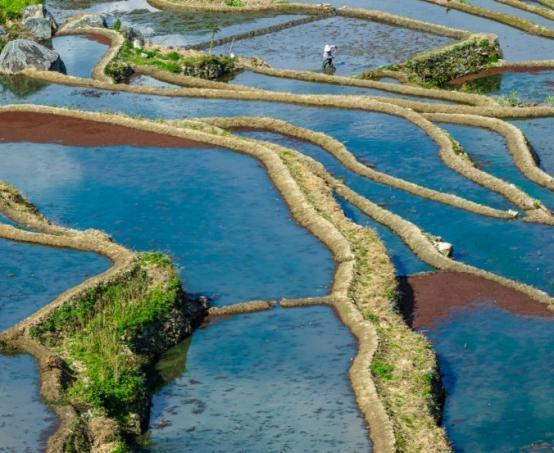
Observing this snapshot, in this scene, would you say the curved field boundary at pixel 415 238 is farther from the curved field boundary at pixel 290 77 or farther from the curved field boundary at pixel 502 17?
the curved field boundary at pixel 502 17

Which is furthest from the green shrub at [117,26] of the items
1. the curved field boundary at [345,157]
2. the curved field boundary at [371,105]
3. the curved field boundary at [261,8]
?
the curved field boundary at [345,157]

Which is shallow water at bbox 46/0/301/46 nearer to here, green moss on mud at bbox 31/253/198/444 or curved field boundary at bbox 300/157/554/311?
curved field boundary at bbox 300/157/554/311

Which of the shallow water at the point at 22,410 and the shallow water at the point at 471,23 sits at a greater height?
the shallow water at the point at 471,23

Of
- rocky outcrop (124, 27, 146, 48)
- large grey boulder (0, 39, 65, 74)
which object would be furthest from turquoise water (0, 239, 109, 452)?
rocky outcrop (124, 27, 146, 48)

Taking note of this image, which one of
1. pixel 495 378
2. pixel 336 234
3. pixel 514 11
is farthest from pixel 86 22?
pixel 495 378

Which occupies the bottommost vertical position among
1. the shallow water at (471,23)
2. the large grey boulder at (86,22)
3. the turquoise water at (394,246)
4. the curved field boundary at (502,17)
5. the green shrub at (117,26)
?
the turquoise water at (394,246)
